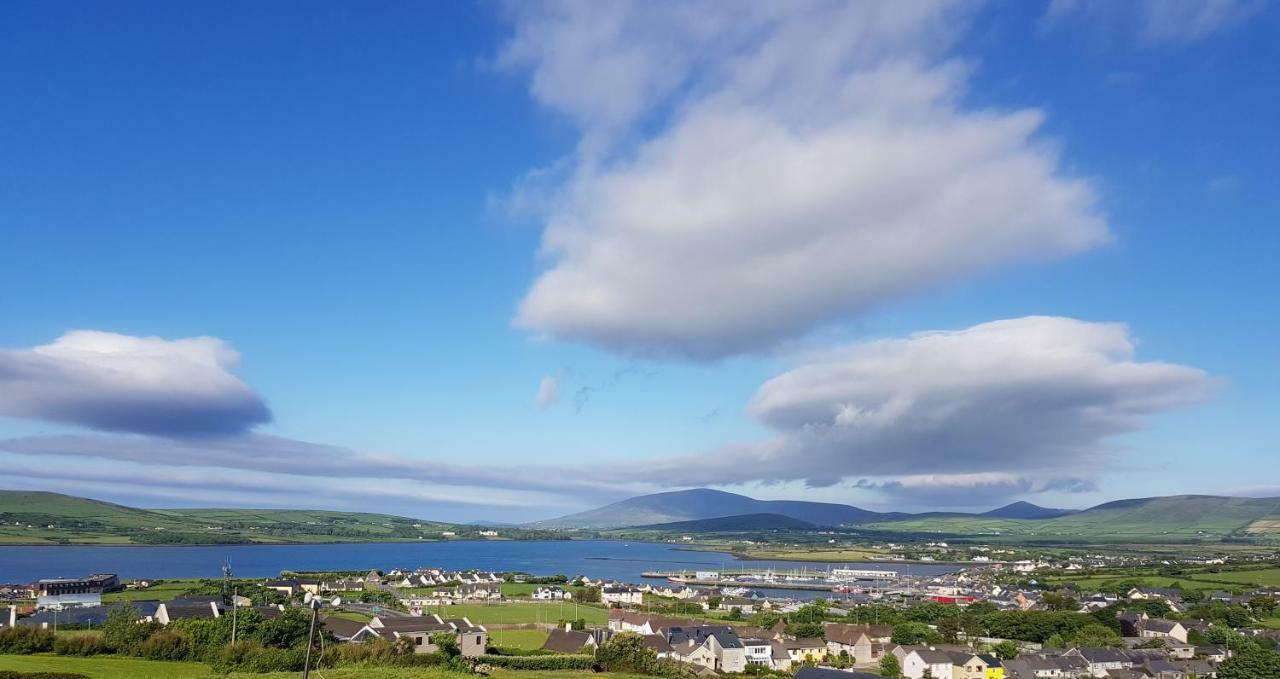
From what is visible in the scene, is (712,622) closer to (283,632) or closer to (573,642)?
(573,642)

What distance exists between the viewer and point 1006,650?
41344 millimetres

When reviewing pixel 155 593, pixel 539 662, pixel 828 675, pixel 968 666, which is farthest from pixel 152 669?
pixel 155 593

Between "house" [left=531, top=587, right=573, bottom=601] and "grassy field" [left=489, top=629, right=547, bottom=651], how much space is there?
775 inches

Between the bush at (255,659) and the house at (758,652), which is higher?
the bush at (255,659)

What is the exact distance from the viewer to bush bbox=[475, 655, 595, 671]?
32.4m

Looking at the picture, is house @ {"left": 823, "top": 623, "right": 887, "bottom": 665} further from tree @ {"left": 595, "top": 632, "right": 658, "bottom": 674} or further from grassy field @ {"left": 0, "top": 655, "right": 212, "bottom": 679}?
grassy field @ {"left": 0, "top": 655, "right": 212, "bottom": 679}

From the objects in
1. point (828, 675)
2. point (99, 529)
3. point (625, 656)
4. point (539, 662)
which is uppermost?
point (828, 675)

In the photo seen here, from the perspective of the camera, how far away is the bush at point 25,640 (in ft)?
88.5

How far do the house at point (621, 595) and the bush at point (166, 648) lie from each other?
3868cm

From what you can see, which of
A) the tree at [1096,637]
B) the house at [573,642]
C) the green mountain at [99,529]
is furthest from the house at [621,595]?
the green mountain at [99,529]

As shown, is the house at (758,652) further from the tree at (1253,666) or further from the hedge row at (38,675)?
the hedge row at (38,675)

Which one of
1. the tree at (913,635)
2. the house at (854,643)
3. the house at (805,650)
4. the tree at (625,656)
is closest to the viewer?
the tree at (625,656)

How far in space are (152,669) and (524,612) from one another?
33.2m

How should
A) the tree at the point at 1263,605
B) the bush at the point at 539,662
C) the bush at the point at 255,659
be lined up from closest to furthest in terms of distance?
the bush at the point at 255,659 < the bush at the point at 539,662 < the tree at the point at 1263,605
